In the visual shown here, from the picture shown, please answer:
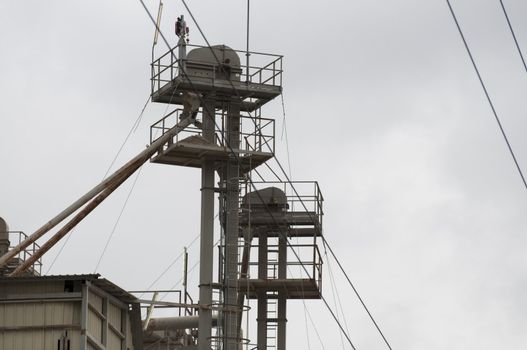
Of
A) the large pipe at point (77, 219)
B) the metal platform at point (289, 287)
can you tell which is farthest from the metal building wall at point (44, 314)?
the metal platform at point (289, 287)

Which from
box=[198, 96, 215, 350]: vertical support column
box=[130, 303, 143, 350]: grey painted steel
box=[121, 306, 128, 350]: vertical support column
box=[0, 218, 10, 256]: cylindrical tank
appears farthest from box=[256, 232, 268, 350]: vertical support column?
box=[121, 306, 128, 350]: vertical support column

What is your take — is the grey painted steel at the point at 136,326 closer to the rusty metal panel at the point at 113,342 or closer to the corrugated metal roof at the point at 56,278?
the rusty metal panel at the point at 113,342

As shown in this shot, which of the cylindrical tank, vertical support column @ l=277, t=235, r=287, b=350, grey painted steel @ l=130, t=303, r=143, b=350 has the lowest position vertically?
grey painted steel @ l=130, t=303, r=143, b=350

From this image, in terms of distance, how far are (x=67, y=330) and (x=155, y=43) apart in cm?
1553

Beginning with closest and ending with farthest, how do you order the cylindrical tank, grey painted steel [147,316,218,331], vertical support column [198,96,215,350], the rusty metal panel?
the rusty metal panel → vertical support column [198,96,215,350] → grey painted steel [147,316,218,331] → the cylindrical tank

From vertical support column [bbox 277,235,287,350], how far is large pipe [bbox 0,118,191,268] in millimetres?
9617

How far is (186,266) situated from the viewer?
73.6m

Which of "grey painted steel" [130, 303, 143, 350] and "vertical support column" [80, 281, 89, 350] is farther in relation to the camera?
"grey painted steel" [130, 303, 143, 350]

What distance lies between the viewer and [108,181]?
220 ft

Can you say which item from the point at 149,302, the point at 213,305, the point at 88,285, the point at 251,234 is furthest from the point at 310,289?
the point at 88,285

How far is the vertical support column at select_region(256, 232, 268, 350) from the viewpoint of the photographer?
2931 inches

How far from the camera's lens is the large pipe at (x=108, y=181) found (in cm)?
6431

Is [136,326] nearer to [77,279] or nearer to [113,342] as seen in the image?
[113,342]

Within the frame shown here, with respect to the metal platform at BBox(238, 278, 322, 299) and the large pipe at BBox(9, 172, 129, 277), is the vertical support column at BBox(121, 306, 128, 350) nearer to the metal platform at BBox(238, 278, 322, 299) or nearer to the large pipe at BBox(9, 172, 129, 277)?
the large pipe at BBox(9, 172, 129, 277)
